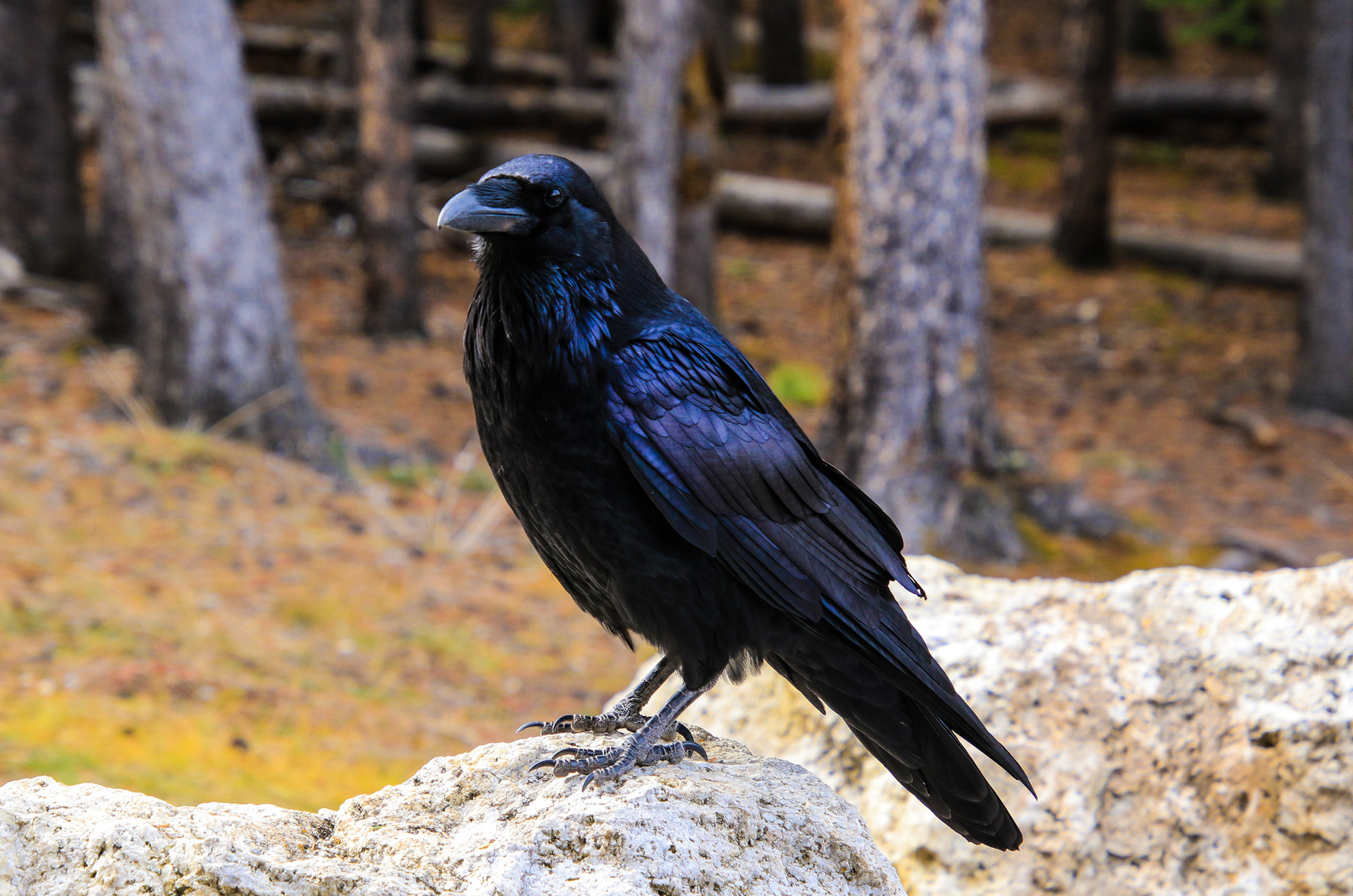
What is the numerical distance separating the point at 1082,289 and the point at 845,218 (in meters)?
7.39

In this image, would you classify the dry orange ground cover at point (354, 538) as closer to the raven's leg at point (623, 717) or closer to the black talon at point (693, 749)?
the raven's leg at point (623, 717)

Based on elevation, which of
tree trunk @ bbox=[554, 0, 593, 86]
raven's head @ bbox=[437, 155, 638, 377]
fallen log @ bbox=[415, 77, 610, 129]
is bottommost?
raven's head @ bbox=[437, 155, 638, 377]

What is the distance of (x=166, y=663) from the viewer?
499 centimetres

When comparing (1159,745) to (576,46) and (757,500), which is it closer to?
(757,500)

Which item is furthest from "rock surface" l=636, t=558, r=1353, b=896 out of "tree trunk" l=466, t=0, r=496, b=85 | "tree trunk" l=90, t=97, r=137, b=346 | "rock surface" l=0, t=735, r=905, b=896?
"tree trunk" l=466, t=0, r=496, b=85

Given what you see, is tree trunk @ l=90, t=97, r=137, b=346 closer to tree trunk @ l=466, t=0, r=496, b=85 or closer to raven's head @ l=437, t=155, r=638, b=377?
raven's head @ l=437, t=155, r=638, b=377

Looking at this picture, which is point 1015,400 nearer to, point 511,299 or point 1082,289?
point 1082,289

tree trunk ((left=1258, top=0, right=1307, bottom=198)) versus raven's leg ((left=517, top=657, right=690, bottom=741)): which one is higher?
tree trunk ((left=1258, top=0, right=1307, bottom=198))

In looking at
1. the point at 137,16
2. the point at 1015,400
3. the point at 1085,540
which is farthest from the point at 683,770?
the point at 1015,400

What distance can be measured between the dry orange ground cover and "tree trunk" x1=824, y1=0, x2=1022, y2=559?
520 mm

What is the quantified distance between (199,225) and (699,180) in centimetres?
385

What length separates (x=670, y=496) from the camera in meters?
2.76

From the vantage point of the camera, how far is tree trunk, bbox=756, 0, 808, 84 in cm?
1877

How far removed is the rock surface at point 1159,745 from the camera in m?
3.08
